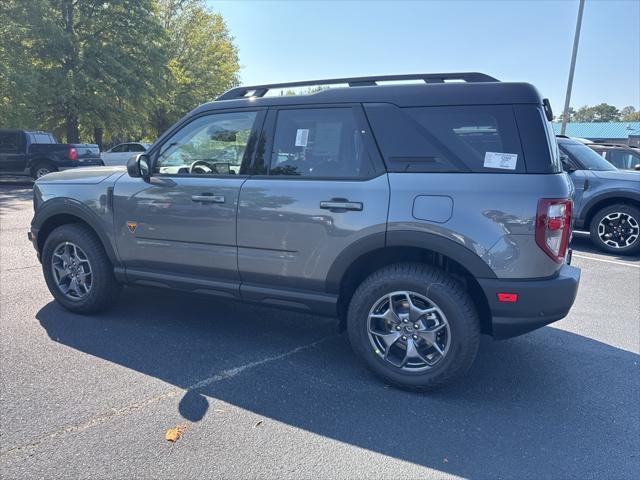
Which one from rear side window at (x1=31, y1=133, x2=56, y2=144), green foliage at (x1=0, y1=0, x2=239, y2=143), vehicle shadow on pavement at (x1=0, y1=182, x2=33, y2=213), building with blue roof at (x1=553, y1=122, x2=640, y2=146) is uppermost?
building with blue roof at (x1=553, y1=122, x2=640, y2=146)

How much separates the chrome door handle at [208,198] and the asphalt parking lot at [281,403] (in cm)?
118

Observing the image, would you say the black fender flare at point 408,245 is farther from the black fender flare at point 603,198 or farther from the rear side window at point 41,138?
the rear side window at point 41,138

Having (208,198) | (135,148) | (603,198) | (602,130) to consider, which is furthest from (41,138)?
(602,130)

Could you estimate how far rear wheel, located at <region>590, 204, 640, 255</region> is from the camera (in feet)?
24.8

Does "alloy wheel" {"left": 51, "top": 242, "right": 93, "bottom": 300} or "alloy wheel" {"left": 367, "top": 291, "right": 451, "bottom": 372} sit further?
"alloy wheel" {"left": 51, "top": 242, "right": 93, "bottom": 300}

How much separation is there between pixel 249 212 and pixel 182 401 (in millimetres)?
1386

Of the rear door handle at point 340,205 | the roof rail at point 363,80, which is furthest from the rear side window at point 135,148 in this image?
the rear door handle at point 340,205

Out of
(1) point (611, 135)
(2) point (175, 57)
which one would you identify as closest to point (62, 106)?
(2) point (175, 57)

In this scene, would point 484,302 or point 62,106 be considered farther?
point 62,106

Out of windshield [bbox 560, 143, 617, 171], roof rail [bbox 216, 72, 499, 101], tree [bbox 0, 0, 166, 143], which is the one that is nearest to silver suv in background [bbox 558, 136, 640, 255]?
windshield [bbox 560, 143, 617, 171]

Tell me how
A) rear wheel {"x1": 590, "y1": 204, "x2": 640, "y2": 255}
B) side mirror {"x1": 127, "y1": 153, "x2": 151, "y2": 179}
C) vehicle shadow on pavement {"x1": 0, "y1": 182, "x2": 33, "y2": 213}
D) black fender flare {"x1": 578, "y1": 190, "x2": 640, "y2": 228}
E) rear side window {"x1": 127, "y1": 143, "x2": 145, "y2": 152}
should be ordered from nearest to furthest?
side mirror {"x1": 127, "y1": 153, "x2": 151, "y2": 179} < black fender flare {"x1": 578, "y1": 190, "x2": 640, "y2": 228} < rear wheel {"x1": 590, "y1": 204, "x2": 640, "y2": 255} < vehicle shadow on pavement {"x1": 0, "y1": 182, "x2": 33, "y2": 213} < rear side window {"x1": 127, "y1": 143, "x2": 145, "y2": 152}

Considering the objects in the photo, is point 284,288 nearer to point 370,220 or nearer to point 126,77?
point 370,220

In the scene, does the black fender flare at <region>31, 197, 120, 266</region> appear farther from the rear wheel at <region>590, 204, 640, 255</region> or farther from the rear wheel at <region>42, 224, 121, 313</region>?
the rear wheel at <region>590, 204, 640, 255</region>

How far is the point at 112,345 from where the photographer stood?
150 inches
